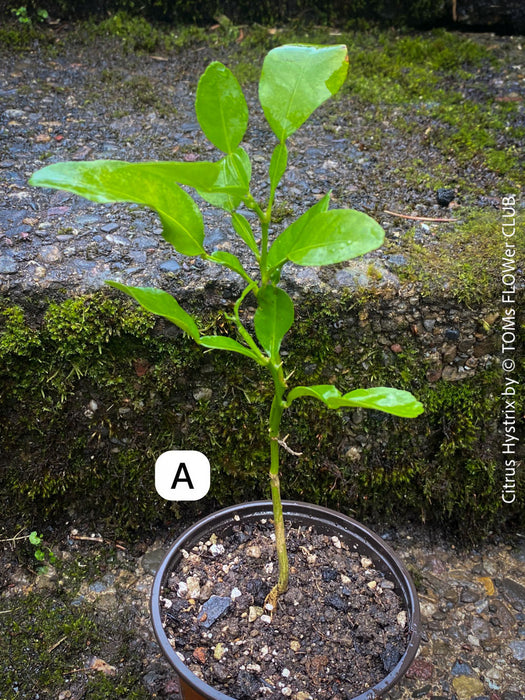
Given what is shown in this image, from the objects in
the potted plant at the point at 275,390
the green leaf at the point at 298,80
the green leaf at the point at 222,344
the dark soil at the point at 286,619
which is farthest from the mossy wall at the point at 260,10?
the dark soil at the point at 286,619

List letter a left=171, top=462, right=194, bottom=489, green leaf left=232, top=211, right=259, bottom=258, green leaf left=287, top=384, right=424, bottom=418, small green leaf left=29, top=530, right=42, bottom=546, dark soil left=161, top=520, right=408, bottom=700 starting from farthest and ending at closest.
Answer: small green leaf left=29, top=530, right=42, bottom=546, letter a left=171, top=462, right=194, bottom=489, dark soil left=161, top=520, right=408, bottom=700, green leaf left=232, top=211, right=259, bottom=258, green leaf left=287, top=384, right=424, bottom=418

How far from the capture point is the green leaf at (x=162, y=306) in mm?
792

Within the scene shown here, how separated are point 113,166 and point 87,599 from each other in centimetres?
110

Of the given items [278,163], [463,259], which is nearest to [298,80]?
[278,163]

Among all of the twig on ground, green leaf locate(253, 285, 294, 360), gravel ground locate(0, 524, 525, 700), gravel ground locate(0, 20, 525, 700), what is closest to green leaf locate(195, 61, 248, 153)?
green leaf locate(253, 285, 294, 360)

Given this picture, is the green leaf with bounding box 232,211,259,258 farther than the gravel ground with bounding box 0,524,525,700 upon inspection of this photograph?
No

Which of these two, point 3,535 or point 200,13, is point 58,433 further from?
point 200,13

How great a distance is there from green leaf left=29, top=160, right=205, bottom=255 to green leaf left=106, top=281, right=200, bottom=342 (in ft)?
0.35

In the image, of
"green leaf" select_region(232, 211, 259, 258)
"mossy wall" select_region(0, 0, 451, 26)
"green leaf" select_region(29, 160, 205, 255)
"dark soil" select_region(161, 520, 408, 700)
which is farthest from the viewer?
"mossy wall" select_region(0, 0, 451, 26)

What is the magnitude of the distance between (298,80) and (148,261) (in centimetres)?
69

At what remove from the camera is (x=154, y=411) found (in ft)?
4.50

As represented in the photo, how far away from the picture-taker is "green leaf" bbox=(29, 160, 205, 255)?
63 centimetres

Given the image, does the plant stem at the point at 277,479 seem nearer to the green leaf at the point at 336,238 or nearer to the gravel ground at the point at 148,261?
the green leaf at the point at 336,238

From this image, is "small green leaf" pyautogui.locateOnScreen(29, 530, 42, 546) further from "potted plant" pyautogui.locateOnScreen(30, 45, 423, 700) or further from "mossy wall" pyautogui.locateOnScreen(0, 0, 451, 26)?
"mossy wall" pyautogui.locateOnScreen(0, 0, 451, 26)
